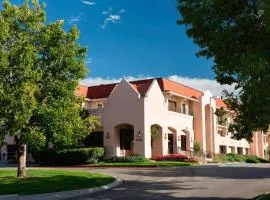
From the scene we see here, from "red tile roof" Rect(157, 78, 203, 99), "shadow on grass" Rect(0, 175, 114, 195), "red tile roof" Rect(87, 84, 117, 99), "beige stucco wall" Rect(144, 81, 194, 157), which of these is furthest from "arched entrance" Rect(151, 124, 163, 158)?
"shadow on grass" Rect(0, 175, 114, 195)

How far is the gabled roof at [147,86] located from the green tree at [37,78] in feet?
73.7

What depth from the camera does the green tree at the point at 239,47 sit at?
15664 millimetres

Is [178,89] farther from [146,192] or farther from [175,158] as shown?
[146,192]

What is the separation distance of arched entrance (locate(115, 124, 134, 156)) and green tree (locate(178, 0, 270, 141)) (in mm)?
29617

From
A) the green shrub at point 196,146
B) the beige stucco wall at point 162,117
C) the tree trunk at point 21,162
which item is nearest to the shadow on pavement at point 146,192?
Answer: the tree trunk at point 21,162

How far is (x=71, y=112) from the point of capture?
88.5 feet

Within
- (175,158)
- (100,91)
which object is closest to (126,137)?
(175,158)

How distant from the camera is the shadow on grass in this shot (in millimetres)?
21156

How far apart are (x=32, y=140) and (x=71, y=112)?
2639 mm

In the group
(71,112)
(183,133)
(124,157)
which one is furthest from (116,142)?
(71,112)

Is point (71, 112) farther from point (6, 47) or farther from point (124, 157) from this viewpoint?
point (124, 157)

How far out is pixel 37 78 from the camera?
2592 cm

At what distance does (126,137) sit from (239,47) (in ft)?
107

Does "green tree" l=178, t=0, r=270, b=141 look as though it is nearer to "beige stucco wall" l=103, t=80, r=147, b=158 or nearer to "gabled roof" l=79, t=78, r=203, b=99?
"beige stucco wall" l=103, t=80, r=147, b=158
